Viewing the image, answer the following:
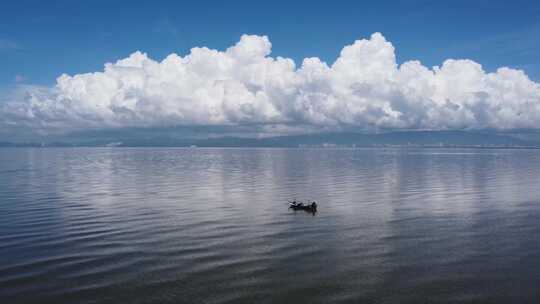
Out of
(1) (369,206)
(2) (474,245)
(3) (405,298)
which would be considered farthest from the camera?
(1) (369,206)

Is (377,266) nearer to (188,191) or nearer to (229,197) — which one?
(229,197)

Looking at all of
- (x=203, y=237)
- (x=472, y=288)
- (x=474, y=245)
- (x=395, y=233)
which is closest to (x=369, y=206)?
(x=395, y=233)

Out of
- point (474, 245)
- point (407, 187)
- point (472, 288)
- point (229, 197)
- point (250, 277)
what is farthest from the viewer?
point (407, 187)

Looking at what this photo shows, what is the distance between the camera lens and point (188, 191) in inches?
2753

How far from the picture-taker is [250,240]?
3469cm

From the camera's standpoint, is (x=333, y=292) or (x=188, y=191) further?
(x=188, y=191)

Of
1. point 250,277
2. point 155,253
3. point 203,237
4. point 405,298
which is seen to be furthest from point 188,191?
point 405,298

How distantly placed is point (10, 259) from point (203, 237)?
1381 cm

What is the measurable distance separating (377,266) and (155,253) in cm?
1547

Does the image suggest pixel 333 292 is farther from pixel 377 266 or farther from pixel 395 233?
pixel 395 233

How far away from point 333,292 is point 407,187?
185 feet

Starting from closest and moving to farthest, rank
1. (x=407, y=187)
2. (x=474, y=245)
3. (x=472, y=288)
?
(x=472, y=288) < (x=474, y=245) < (x=407, y=187)

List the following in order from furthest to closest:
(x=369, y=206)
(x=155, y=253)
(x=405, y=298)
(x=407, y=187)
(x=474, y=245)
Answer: (x=407, y=187) < (x=369, y=206) < (x=474, y=245) < (x=155, y=253) < (x=405, y=298)

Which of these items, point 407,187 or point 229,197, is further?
point 407,187
